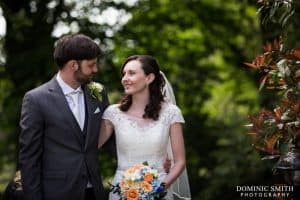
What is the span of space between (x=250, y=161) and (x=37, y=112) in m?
6.08

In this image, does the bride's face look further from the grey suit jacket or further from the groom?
the grey suit jacket

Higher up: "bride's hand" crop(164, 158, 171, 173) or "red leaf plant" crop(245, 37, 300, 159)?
"red leaf plant" crop(245, 37, 300, 159)

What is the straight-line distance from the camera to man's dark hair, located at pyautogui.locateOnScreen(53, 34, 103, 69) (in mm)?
4801

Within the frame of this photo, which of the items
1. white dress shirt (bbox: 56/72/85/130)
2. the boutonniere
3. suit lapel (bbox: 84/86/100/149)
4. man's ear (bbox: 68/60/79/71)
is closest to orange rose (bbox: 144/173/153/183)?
suit lapel (bbox: 84/86/100/149)

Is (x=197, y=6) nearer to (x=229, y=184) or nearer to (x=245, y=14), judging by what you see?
(x=245, y=14)

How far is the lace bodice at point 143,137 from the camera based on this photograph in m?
5.01

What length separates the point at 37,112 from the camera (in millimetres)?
4695

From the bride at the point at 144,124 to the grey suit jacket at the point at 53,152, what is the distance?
0.34 metres

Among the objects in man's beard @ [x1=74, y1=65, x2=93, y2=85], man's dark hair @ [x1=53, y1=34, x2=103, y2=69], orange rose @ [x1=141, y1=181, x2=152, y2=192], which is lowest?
orange rose @ [x1=141, y1=181, x2=152, y2=192]

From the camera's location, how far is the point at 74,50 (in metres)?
4.80

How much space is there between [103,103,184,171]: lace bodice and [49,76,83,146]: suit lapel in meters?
0.41

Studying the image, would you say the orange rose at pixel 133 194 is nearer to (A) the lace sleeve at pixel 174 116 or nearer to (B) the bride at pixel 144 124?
(B) the bride at pixel 144 124

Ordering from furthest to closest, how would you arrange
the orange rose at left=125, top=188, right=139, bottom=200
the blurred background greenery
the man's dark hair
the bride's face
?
the blurred background greenery < the bride's face < the man's dark hair < the orange rose at left=125, top=188, right=139, bottom=200

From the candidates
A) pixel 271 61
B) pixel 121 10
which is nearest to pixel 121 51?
pixel 121 10
